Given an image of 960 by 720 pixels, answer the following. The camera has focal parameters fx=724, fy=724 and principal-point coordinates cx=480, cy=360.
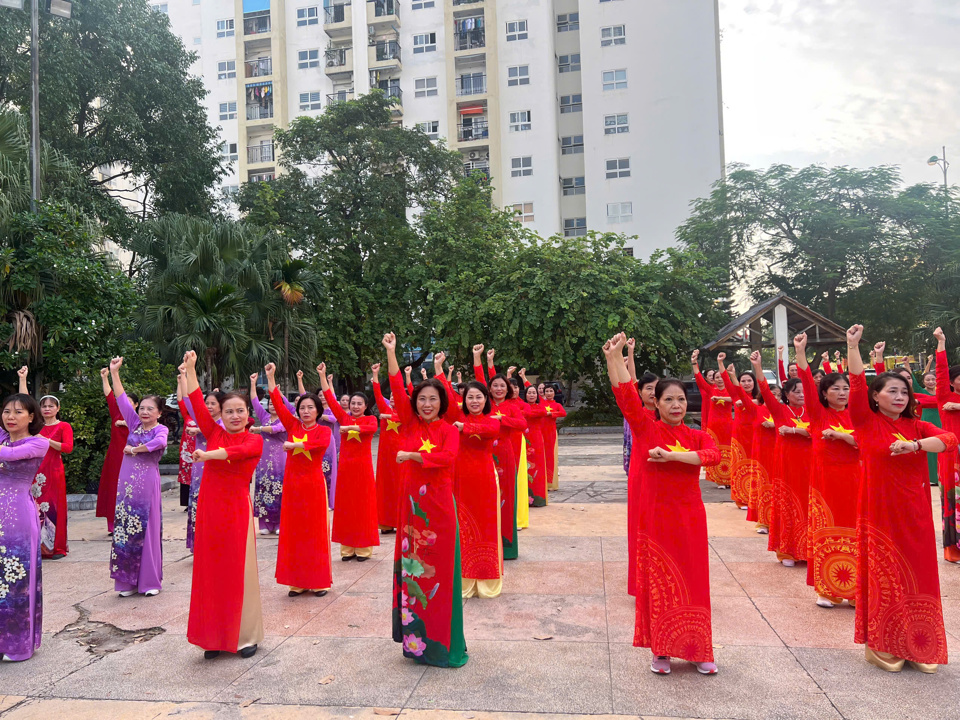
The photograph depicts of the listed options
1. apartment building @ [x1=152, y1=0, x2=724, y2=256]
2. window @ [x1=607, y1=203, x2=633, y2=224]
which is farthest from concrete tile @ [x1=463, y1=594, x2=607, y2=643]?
window @ [x1=607, y1=203, x2=633, y2=224]

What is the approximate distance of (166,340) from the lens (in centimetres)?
1339

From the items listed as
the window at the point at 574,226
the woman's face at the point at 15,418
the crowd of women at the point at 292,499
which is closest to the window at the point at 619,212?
the window at the point at 574,226

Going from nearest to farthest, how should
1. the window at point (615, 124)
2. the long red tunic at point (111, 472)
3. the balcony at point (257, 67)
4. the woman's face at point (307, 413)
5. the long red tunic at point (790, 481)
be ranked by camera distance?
the long red tunic at point (790, 481) → the woman's face at point (307, 413) → the long red tunic at point (111, 472) → the window at point (615, 124) → the balcony at point (257, 67)

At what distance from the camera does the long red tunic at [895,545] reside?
12.4 feet

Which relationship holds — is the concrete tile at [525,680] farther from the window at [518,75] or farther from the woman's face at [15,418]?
the window at [518,75]

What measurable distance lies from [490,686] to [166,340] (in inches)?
449

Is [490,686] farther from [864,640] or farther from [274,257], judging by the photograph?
[274,257]

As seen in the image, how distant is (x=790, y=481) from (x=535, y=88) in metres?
31.3

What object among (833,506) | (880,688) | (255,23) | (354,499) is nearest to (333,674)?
(354,499)

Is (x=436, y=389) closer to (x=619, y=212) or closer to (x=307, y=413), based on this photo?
(x=307, y=413)

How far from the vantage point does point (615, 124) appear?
111 feet

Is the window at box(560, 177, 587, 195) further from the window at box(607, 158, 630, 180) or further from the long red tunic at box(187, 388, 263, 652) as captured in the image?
the long red tunic at box(187, 388, 263, 652)

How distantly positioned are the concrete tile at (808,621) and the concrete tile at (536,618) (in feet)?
3.65

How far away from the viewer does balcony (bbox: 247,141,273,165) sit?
36.8m
